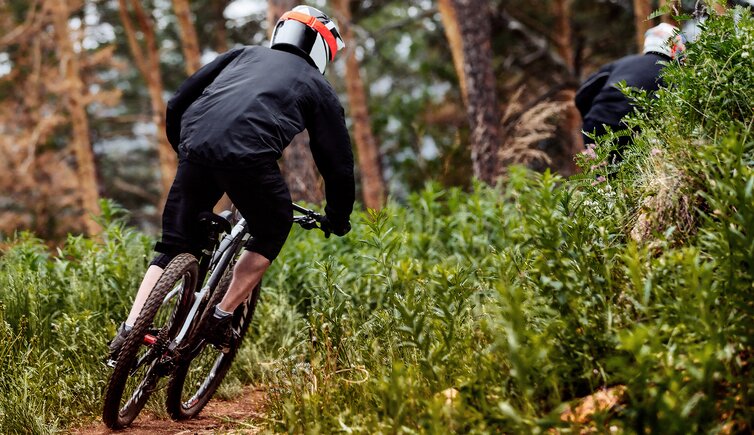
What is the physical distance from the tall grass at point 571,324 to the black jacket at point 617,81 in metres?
1.66

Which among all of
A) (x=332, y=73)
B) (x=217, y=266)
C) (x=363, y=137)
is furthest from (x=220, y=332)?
(x=332, y=73)

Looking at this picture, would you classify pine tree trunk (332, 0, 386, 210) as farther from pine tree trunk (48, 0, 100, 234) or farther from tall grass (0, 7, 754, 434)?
tall grass (0, 7, 754, 434)

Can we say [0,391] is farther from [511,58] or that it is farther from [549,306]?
[511,58]

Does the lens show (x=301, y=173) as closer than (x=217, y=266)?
No

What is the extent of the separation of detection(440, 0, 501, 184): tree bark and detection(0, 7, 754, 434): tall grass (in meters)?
4.94

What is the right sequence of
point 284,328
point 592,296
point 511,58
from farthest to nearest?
point 511,58
point 284,328
point 592,296

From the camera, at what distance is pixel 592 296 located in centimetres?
267

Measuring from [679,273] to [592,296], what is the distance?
0.34m

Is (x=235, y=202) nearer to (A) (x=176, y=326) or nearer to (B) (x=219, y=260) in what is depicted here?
(B) (x=219, y=260)

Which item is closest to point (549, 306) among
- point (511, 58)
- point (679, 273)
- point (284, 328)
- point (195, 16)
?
point (679, 273)

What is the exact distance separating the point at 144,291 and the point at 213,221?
526 mm

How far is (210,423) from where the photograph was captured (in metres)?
3.98

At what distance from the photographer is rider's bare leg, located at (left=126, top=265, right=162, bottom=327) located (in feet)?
11.3

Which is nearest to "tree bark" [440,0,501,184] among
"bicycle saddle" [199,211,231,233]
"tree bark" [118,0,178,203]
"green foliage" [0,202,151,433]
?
"green foliage" [0,202,151,433]
